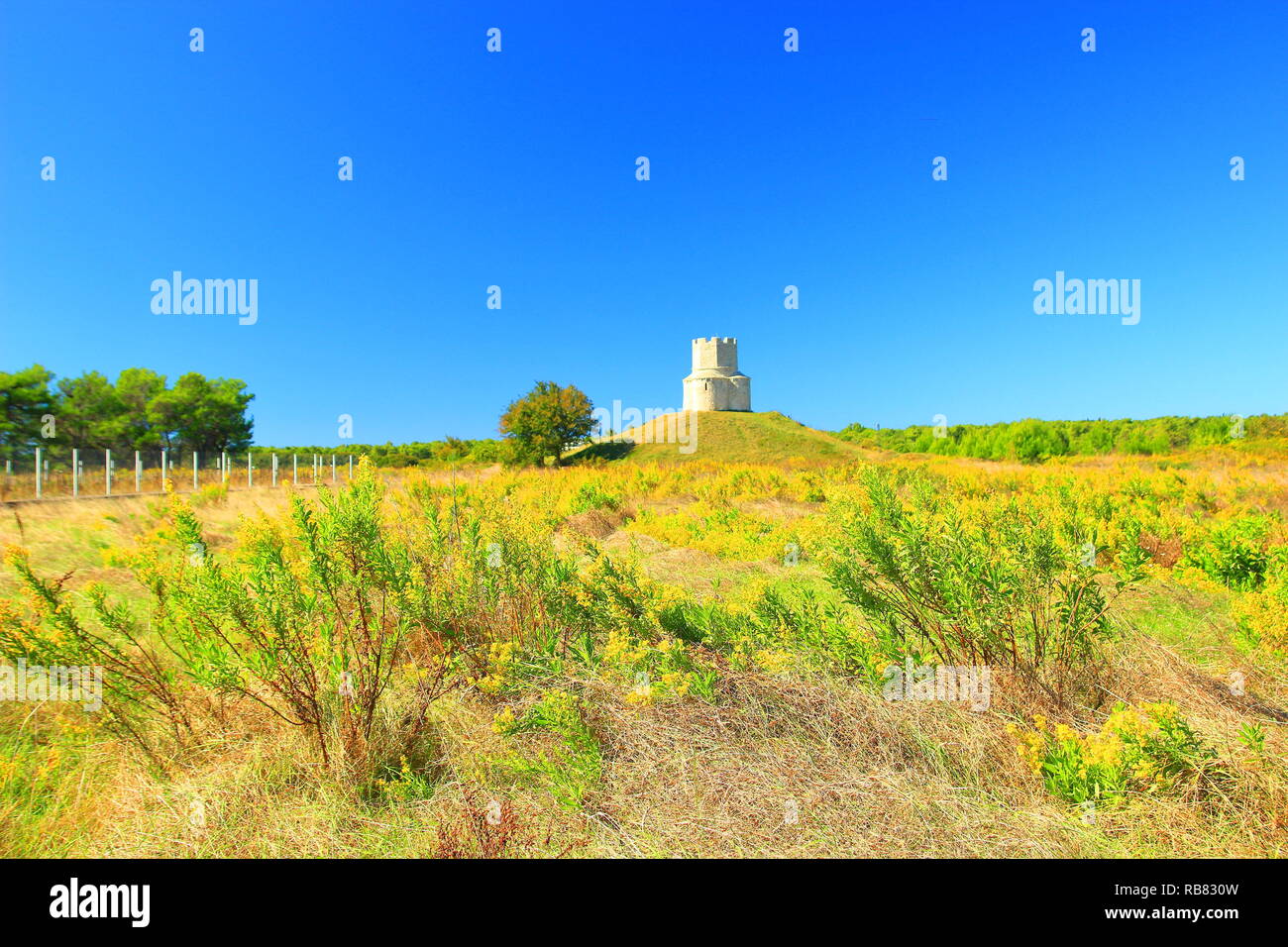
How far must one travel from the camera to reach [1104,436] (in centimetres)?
3319

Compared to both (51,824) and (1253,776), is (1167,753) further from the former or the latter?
(51,824)

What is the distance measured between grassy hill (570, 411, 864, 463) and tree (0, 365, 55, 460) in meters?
30.7

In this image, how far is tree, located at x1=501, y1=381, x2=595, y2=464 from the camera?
41.6 meters

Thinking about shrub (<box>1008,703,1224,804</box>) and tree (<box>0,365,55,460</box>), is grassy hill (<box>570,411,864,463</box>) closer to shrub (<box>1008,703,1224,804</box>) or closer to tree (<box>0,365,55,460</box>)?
tree (<box>0,365,55,460</box>)

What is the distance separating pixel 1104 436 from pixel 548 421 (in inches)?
1348

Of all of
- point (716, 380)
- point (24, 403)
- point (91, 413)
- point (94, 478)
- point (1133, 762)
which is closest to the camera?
point (1133, 762)

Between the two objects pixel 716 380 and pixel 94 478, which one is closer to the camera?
pixel 94 478

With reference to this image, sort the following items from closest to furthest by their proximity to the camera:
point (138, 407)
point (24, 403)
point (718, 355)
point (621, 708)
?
point (621, 708), point (24, 403), point (138, 407), point (718, 355)

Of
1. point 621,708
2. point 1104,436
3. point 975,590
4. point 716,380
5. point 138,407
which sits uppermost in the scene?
point 716,380

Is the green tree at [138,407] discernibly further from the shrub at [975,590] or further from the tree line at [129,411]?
the shrub at [975,590]

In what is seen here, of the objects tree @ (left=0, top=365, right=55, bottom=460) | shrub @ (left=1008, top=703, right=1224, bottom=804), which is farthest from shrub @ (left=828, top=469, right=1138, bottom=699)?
tree @ (left=0, top=365, right=55, bottom=460)

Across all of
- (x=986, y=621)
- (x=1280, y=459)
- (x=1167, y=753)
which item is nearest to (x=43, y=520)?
(x=986, y=621)

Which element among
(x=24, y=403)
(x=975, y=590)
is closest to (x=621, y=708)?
(x=975, y=590)

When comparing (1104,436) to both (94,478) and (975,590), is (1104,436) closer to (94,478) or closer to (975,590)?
(975,590)
